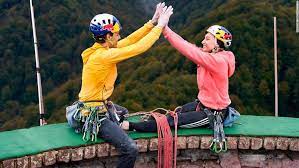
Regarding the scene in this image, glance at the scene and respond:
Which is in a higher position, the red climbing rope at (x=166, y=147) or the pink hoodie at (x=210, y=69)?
the pink hoodie at (x=210, y=69)

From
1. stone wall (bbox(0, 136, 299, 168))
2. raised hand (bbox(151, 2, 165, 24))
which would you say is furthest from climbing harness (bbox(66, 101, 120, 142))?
raised hand (bbox(151, 2, 165, 24))

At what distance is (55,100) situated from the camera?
39281mm

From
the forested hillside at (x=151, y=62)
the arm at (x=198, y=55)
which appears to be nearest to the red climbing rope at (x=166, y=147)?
the arm at (x=198, y=55)

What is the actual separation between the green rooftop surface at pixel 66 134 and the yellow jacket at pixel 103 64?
1.51 ft

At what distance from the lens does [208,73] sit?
5.96m

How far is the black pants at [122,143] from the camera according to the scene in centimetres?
545

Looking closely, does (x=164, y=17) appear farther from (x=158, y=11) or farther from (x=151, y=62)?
(x=151, y=62)

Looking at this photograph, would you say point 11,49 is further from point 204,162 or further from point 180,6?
point 204,162

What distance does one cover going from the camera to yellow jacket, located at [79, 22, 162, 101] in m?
5.55

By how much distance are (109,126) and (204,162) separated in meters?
1.12

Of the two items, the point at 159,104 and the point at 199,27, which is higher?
the point at 199,27

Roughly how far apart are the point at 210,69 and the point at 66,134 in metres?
1.63

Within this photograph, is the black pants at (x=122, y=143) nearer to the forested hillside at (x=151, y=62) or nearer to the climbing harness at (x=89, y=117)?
the climbing harness at (x=89, y=117)

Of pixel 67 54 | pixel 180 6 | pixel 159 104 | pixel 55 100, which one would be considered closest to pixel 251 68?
pixel 159 104
